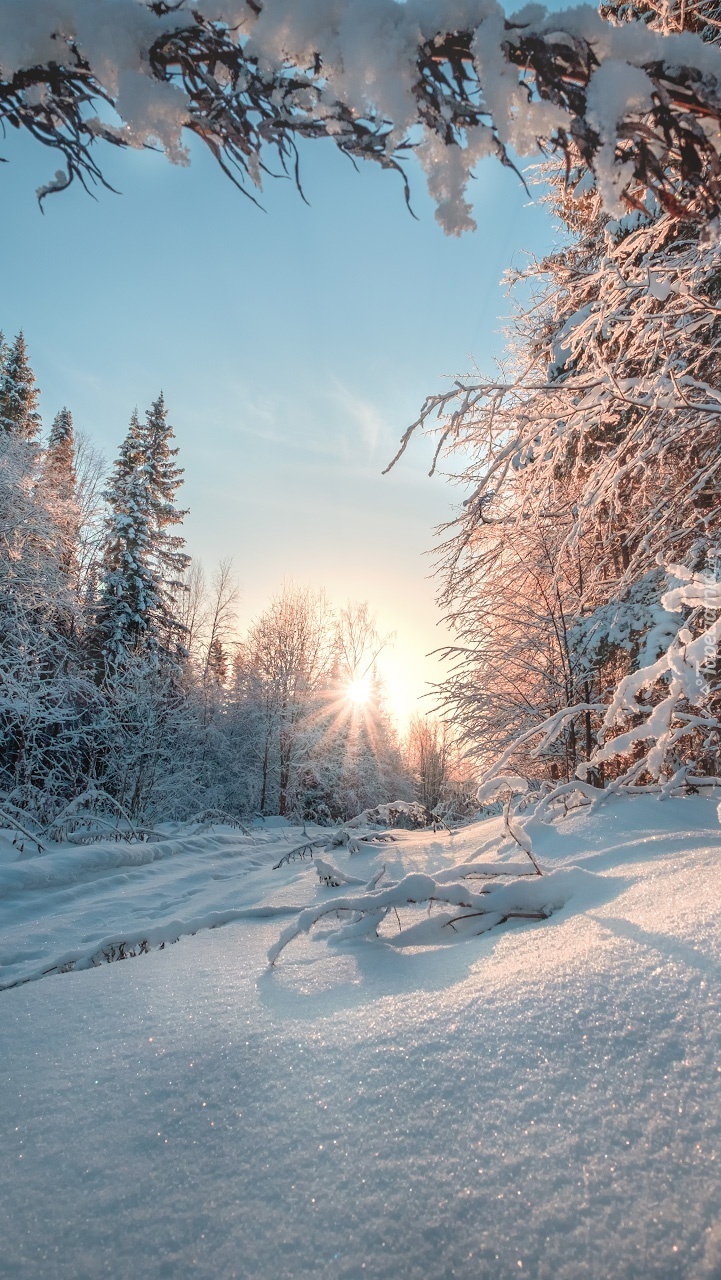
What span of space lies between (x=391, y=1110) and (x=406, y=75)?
1673mm

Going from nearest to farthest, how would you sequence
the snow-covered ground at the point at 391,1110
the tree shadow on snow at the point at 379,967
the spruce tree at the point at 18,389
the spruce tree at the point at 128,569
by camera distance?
the snow-covered ground at the point at 391,1110, the tree shadow on snow at the point at 379,967, the spruce tree at the point at 128,569, the spruce tree at the point at 18,389

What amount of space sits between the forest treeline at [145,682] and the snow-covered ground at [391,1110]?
6.20 metres

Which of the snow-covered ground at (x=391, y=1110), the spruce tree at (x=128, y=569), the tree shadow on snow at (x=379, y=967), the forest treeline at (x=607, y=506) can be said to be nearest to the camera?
the snow-covered ground at (x=391, y=1110)

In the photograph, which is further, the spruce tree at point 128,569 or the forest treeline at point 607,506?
the spruce tree at point 128,569

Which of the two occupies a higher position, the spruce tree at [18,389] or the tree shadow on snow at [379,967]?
the spruce tree at [18,389]

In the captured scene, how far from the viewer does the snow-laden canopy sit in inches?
34.5

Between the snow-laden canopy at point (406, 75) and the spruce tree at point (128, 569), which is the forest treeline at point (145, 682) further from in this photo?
the snow-laden canopy at point (406, 75)

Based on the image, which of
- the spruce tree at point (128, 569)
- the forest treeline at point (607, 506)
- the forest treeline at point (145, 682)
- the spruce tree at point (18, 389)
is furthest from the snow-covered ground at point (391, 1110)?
the spruce tree at point (18, 389)

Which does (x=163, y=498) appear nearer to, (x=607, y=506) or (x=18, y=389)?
(x=18, y=389)

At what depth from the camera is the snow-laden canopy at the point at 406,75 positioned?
875mm

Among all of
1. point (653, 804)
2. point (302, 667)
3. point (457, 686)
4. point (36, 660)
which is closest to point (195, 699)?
point (302, 667)

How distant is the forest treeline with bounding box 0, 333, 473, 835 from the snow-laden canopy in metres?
7.04

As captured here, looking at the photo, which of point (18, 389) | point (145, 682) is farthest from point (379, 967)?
point (18, 389)

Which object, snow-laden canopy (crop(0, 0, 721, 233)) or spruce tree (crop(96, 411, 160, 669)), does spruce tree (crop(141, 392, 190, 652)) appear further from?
snow-laden canopy (crop(0, 0, 721, 233))
